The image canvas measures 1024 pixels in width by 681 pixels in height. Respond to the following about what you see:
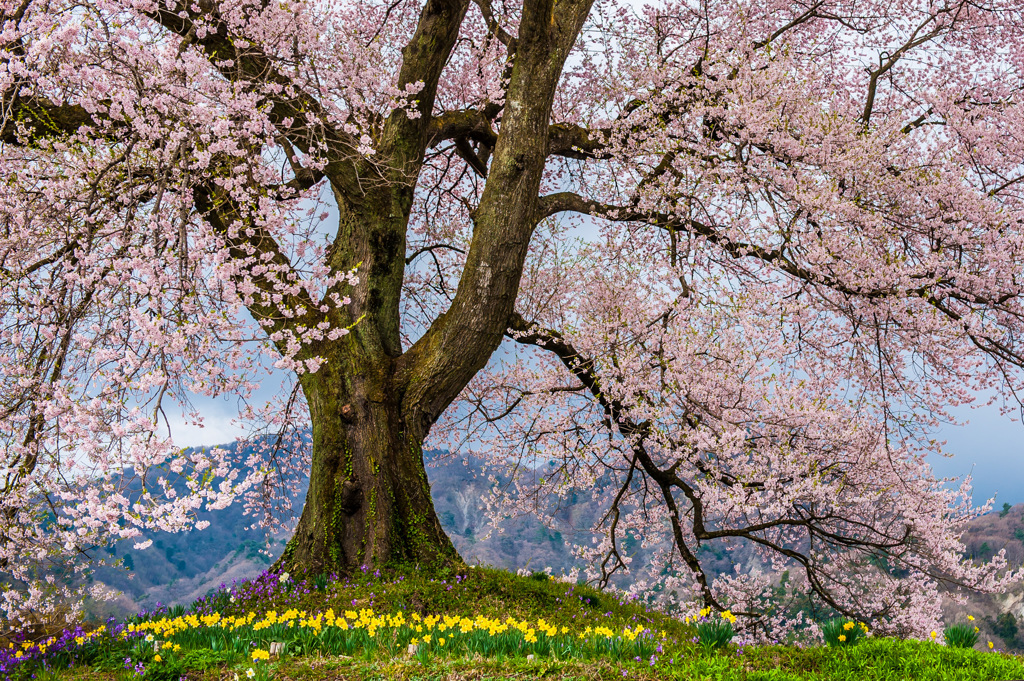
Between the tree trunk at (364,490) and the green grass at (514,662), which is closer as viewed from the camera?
the green grass at (514,662)

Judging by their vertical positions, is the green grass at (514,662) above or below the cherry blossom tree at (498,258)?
below

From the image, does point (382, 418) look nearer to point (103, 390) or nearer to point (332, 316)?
point (332, 316)

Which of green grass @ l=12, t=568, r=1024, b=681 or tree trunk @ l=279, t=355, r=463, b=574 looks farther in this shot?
tree trunk @ l=279, t=355, r=463, b=574

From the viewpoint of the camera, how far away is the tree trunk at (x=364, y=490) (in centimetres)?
700

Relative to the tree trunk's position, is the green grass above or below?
below

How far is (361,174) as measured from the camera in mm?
8367

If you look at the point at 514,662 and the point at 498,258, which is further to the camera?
the point at 498,258

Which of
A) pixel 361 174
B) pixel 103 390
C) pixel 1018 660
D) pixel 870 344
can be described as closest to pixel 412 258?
pixel 361 174

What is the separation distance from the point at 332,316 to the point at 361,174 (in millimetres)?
1916

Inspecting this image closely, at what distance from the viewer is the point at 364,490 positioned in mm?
7199

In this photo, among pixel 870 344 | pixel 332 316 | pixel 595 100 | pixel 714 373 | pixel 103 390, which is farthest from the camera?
pixel 595 100

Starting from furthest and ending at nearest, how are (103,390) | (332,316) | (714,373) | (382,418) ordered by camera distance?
(714,373)
(332,316)
(382,418)
(103,390)

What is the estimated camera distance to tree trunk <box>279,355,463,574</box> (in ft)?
23.0

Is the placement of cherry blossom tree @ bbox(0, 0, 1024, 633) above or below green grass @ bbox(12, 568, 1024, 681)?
above
